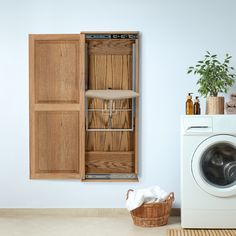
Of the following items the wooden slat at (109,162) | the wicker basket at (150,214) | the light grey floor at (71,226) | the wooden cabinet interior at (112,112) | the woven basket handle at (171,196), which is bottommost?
the light grey floor at (71,226)

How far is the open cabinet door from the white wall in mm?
83

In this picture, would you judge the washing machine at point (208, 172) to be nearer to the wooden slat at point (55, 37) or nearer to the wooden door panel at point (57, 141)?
the wooden door panel at point (57, 141)

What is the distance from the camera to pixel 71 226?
4215mm

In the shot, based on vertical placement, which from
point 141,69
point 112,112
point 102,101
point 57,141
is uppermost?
point 141,69

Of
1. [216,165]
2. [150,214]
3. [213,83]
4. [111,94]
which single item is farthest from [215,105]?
[150,214]

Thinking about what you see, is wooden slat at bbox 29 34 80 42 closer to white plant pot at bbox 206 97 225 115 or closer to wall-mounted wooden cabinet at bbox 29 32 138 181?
wall-mounted wooden cabinet at bbox 29 32 138 181

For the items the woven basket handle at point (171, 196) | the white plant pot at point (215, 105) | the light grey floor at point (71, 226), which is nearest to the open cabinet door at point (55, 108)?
the light grey floor at point (71, 226)

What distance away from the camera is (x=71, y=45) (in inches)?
182

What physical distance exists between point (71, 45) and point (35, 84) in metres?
0.49

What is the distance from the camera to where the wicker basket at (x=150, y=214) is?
4.19 meters

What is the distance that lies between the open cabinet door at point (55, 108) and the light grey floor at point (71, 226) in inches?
16.5

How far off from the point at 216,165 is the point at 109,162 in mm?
1060

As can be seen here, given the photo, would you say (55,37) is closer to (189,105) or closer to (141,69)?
(141,69)

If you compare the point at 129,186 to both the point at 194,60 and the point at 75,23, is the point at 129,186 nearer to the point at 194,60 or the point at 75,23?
the point at 194,60
